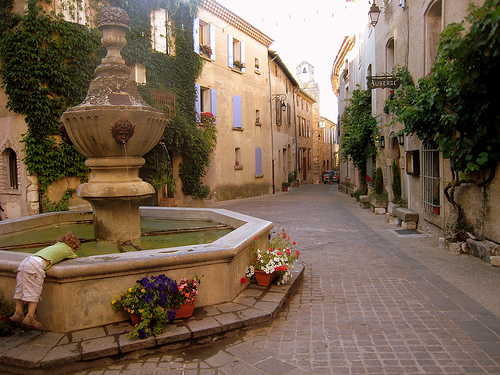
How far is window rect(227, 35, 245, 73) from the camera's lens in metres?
19.8

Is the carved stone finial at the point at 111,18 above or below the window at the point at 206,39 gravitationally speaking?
below

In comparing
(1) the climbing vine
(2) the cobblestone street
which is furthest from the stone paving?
(1) the climbing vine

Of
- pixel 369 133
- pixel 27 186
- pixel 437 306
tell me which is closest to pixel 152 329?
pixel 437 306

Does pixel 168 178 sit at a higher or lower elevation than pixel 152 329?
higher

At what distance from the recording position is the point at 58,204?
11922 mm

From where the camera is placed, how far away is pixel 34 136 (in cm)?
1150

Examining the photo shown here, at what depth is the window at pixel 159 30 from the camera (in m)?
15.0

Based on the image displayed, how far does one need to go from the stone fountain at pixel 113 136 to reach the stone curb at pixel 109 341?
72.7 inches

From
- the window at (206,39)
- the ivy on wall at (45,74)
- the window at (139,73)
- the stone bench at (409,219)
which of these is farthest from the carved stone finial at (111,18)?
the window at (206,39)

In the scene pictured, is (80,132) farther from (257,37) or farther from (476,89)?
(257,37)

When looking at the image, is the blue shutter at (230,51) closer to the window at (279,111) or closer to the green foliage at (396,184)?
the window at (279,111)

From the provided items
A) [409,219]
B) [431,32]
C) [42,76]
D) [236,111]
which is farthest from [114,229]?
[236,111]

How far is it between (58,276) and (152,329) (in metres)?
0.90

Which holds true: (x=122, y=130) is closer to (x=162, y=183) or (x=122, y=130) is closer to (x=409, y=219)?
(x=409, y=219)
